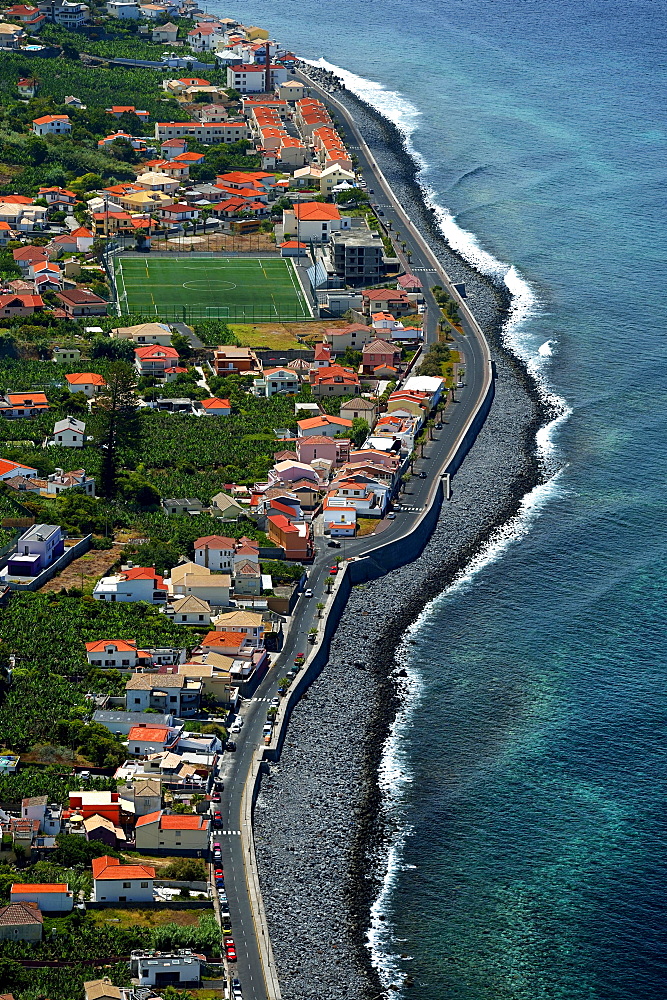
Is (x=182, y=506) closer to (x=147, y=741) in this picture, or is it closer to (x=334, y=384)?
(x=334, y=384)

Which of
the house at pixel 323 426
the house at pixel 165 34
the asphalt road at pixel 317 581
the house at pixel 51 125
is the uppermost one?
the house at pixel 165 34

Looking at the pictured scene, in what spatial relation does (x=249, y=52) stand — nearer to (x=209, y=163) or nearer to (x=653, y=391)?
(x=209, y=163)

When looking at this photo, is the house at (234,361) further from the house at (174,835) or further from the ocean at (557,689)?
the house at (174,835)

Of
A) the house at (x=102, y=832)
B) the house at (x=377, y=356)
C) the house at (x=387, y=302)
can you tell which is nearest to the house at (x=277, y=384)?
the house at (x=377, y=356)

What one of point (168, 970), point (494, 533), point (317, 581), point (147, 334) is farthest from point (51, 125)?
point (168, 970)

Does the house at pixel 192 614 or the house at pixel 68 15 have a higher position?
the house at pixel 68 15

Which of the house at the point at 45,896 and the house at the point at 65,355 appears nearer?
the house at the point at 45,896

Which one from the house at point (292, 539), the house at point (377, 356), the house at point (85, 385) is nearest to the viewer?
the house at point (292, 539)
